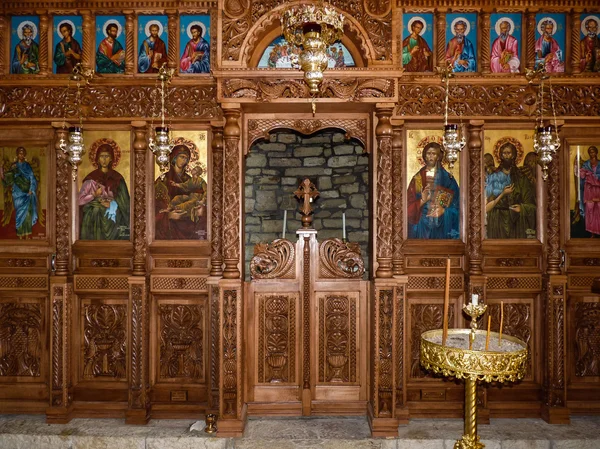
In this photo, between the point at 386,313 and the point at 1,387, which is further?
the point at 1,387

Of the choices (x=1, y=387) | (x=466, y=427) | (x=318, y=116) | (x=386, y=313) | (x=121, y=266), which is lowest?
(x=1, y=387)

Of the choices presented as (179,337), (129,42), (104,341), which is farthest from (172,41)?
(104,341)

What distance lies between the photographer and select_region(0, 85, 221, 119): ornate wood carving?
542cm

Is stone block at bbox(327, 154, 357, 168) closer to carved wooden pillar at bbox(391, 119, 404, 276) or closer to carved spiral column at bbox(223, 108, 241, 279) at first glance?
carved wooden pillar at bbox(391, 119, 404, 276)

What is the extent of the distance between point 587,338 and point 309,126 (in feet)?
13.1

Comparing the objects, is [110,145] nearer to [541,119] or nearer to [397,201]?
[397,201]

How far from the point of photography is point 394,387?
494 centimetres

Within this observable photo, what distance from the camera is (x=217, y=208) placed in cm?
543

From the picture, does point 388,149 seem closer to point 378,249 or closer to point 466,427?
point 378,249

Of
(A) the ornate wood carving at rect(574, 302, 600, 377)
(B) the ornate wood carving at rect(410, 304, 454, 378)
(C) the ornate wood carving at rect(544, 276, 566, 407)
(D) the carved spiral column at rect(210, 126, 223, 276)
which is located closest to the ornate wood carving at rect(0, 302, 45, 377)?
(D) the carved spiral column at rect(210, 126, 223, 276)

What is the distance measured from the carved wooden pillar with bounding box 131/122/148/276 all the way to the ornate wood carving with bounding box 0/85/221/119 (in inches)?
8.4

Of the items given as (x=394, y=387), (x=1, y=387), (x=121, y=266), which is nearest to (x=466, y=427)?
(x=394, y=387)

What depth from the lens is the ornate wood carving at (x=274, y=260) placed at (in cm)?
536

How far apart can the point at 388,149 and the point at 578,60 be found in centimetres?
245
